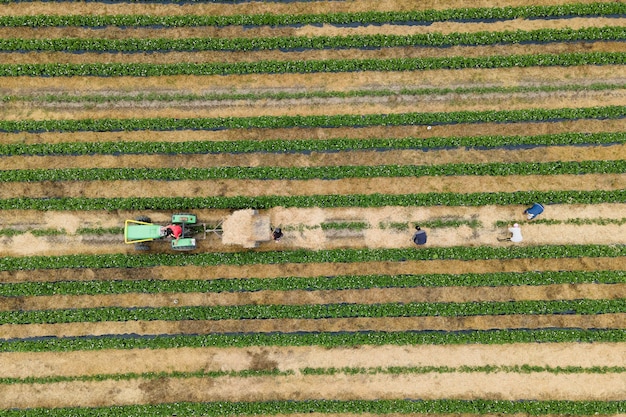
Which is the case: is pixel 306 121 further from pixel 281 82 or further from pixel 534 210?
pixel 534 210

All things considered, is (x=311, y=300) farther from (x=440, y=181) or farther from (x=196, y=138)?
(x=196, y=138)

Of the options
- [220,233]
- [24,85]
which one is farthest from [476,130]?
[24,85]

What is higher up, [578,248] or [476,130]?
[476,130]

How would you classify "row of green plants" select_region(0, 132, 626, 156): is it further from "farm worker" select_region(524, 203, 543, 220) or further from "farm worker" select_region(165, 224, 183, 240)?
"farm worker" select_region(165, 224, 183, 240)

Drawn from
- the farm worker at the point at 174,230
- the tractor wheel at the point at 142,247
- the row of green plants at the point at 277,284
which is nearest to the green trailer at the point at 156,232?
the tractor wheel at the point at 142,247

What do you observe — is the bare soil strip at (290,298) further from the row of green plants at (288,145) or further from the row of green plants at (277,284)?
the row of green plants at (288,145)

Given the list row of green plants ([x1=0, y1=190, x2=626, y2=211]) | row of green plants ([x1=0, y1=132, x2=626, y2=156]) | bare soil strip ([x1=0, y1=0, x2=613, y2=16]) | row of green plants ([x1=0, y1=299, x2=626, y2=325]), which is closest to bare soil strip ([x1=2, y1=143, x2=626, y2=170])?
row of green plants ([x1=0, y1=132, x2=626, y2=156])

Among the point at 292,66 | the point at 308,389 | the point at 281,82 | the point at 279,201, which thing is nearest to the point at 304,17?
the point at 292,66
